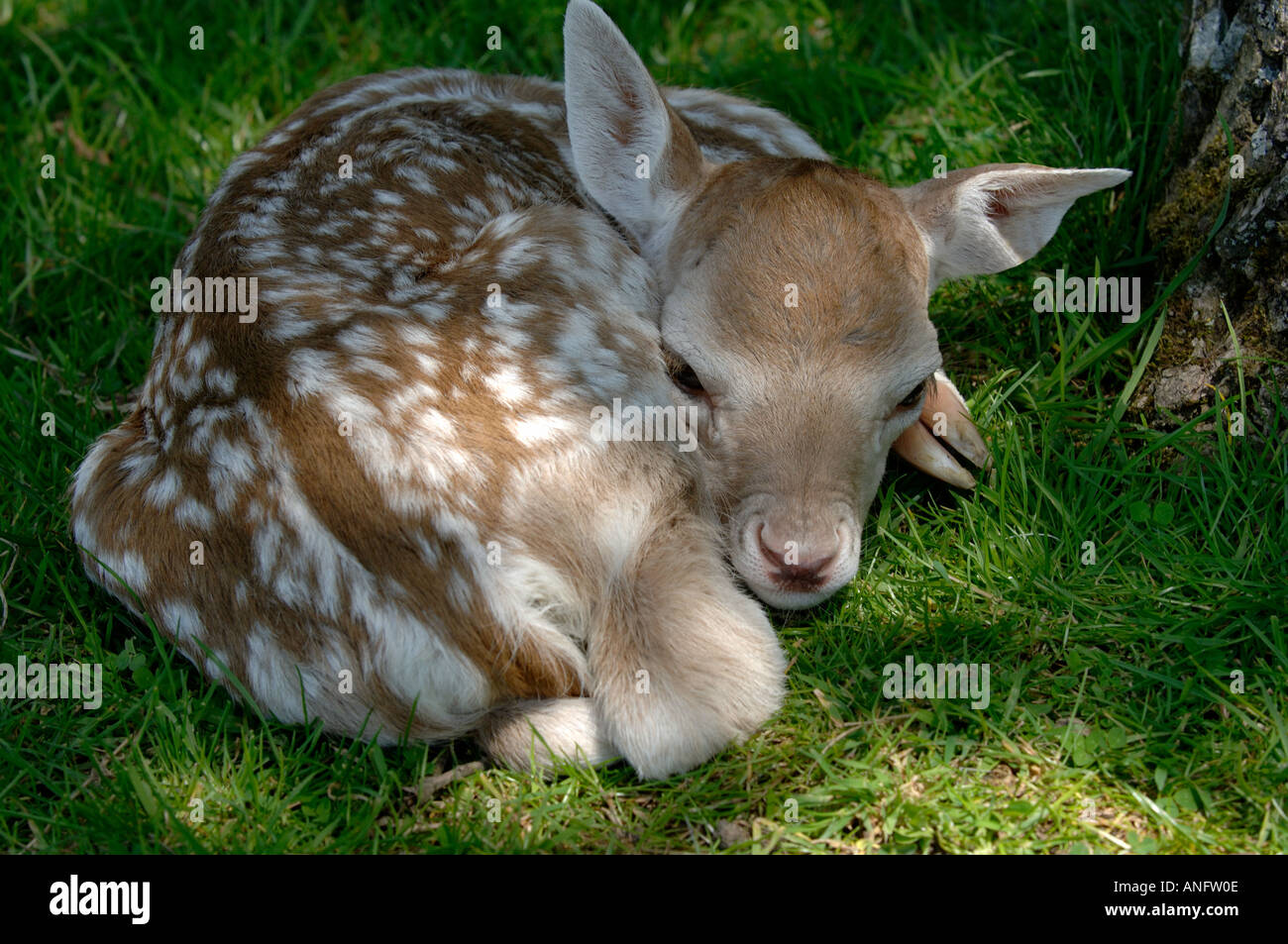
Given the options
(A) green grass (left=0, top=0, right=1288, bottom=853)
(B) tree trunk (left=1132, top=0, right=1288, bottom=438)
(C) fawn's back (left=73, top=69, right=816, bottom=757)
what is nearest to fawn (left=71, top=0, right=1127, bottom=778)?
(C) fawn's back (left=73, top=69, right=816, bottom=757)

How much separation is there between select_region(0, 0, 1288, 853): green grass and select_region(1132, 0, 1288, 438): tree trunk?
4.0 inches

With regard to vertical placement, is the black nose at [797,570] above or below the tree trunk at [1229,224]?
below

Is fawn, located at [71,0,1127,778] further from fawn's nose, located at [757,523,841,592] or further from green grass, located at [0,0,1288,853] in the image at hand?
green grass, located at [0,0,1288,853]

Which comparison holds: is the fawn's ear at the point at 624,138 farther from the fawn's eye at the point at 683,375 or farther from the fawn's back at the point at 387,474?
the fawn's eye at the point at 683,375

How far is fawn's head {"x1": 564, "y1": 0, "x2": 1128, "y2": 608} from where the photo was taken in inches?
124

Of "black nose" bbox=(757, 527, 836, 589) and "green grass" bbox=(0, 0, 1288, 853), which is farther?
"black nose" bbox=(757, 527, 836, 589)

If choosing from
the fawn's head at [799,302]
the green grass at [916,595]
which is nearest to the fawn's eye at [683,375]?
the fawn's head at [799,302]

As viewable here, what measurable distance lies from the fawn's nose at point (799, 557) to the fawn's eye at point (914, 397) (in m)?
0.42

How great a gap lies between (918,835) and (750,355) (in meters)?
1.16

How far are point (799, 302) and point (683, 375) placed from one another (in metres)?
0.35

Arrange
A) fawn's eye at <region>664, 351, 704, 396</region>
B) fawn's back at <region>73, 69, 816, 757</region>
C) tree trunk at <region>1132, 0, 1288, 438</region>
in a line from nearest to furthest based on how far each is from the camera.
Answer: fawn's back at <region>73, 69, 816, 757</region> → fawn's eye at <region>664, 351, 704, 396</region> → tree trunk at <region>1132, 0, 1288, 438</region>

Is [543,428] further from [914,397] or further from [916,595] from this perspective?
[916,595]

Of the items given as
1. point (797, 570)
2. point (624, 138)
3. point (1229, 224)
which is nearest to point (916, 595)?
point (797, 570)

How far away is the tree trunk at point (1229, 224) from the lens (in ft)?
11.2
